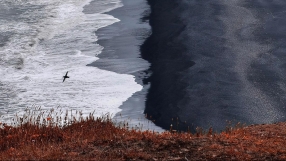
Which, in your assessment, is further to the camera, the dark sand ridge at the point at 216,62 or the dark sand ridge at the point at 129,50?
the dark sand ridge at the point at 129,50

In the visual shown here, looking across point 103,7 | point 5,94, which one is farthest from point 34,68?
point 103,7

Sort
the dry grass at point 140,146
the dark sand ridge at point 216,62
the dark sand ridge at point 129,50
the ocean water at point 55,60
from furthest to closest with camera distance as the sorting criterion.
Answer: the ocean water at point 55,60, the dark sand ridge at point 129,50, the dark sand ridge at point 216,62, the dry grass at point 140,146

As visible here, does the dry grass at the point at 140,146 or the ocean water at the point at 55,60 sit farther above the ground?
the dry grass at the point at 140,146

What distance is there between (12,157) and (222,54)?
721 inches

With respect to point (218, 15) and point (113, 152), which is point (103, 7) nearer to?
point (218, 15)

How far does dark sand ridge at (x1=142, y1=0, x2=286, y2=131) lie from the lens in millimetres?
22391

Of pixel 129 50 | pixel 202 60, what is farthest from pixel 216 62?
pixel 129 50

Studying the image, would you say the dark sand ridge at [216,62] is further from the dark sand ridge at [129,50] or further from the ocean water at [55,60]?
the ocean water at [55,60]

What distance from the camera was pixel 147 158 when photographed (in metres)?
11.5

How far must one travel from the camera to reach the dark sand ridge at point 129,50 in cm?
2271

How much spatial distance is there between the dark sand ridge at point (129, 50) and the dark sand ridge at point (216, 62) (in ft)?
1.68

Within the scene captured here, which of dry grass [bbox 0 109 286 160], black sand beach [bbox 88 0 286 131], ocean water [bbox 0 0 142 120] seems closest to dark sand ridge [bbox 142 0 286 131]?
black sand beach [bbox 88 0 286 131]

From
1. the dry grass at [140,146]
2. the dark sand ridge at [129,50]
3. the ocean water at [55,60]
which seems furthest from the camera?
the ocean water at [55,60]

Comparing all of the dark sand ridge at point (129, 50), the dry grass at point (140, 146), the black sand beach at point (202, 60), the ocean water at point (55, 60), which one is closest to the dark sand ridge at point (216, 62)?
the black sand beach at point (202, 60)
